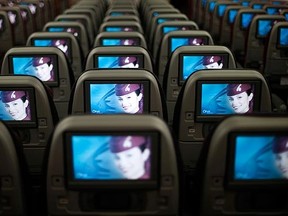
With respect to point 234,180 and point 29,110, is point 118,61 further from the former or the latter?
point 234,180

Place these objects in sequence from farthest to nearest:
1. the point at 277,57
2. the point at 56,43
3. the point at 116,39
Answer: the point at 277,57
the point at 116,39
the point at 56,43

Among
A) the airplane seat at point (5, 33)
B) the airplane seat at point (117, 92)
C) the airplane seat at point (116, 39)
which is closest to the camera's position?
the airplane seat at point (117, 92)

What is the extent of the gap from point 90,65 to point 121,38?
0.95m

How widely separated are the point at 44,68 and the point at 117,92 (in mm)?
989

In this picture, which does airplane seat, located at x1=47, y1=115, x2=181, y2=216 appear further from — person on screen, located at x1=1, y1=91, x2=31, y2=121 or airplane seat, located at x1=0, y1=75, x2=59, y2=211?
person on screen, located at x1=1, y1=91, x2=31, y2=121

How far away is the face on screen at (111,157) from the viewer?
65.6 inches

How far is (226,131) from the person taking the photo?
1.73 metres

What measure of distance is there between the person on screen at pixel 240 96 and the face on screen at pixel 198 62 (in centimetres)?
78

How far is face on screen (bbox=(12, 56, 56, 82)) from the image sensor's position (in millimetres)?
3336

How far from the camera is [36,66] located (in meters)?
3.34

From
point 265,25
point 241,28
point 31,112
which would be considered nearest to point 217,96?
point 31,112

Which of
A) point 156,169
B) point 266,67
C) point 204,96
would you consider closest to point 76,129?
point 156,169

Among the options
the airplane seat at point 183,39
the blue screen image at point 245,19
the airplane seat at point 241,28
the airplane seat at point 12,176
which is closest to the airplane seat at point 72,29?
the airplane seat at point 183,39

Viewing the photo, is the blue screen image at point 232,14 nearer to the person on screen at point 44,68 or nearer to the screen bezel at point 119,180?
the person on screen at point 44,68
